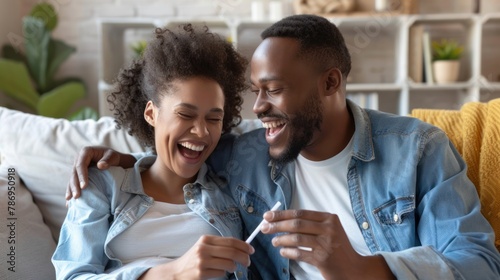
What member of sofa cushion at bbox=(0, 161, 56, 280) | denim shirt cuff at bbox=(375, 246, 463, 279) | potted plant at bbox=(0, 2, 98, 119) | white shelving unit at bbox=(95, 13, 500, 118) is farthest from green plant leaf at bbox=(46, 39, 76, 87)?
denim shirt cuff at bbox=(375, 246, 463, 279)

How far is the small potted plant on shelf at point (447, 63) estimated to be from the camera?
308cm

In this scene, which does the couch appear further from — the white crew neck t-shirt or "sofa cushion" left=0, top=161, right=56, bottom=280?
the white crew neck t-shirt

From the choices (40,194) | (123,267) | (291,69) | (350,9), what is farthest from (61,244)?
(350,9)

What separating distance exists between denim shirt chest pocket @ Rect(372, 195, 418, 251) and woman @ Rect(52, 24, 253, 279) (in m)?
0.34

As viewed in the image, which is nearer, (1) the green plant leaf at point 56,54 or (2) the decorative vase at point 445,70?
(2) the decorative vase at point 445,70

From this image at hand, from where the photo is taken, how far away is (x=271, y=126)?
136 centimetres

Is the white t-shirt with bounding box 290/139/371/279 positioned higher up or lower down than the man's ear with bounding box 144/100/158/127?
lower down

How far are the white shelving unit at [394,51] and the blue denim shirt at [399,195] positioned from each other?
1.50m

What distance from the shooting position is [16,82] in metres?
3.04

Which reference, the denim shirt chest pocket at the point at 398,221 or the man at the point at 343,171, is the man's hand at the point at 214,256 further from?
the denim shirt chest pocket at the point at 398,221

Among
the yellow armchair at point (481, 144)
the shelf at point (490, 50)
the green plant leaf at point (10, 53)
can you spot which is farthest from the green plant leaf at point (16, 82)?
the shelf at point (490, 50)

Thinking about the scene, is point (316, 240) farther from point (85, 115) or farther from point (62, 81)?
point (62, 81)

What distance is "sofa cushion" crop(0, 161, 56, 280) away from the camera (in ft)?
4.64

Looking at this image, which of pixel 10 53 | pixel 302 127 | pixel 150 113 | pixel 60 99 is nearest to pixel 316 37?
pixel 302 127
